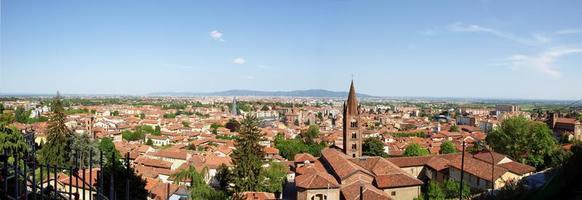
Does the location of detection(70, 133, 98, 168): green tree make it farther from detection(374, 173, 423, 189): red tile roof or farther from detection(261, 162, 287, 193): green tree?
detection(374, 173, 423, 189): red tile roof

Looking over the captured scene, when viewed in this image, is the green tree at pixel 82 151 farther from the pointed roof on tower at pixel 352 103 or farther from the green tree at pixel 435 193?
the pointed roof on tower at pixel 352 103

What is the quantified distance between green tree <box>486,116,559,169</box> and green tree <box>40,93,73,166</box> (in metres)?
35.3

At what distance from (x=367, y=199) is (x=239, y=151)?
10431mm

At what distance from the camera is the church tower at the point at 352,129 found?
35.3 m

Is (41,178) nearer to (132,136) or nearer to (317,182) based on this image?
(317,182)

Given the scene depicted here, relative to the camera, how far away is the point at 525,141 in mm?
33219

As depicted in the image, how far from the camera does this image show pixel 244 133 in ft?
95.5

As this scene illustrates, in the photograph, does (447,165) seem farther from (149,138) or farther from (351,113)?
(149,138)

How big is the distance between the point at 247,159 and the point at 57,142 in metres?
14.4

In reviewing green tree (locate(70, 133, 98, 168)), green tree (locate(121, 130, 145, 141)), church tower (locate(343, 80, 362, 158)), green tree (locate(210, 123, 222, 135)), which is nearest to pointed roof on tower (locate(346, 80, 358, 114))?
church tower (locate(343, 80, 362, 158))

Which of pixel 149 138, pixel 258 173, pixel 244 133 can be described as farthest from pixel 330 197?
pixel 149 138

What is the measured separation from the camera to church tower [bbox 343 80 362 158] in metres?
35.3

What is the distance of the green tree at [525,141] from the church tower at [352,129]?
39.9ft

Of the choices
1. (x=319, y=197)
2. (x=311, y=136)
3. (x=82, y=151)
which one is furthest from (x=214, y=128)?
(x=82, y=151)
